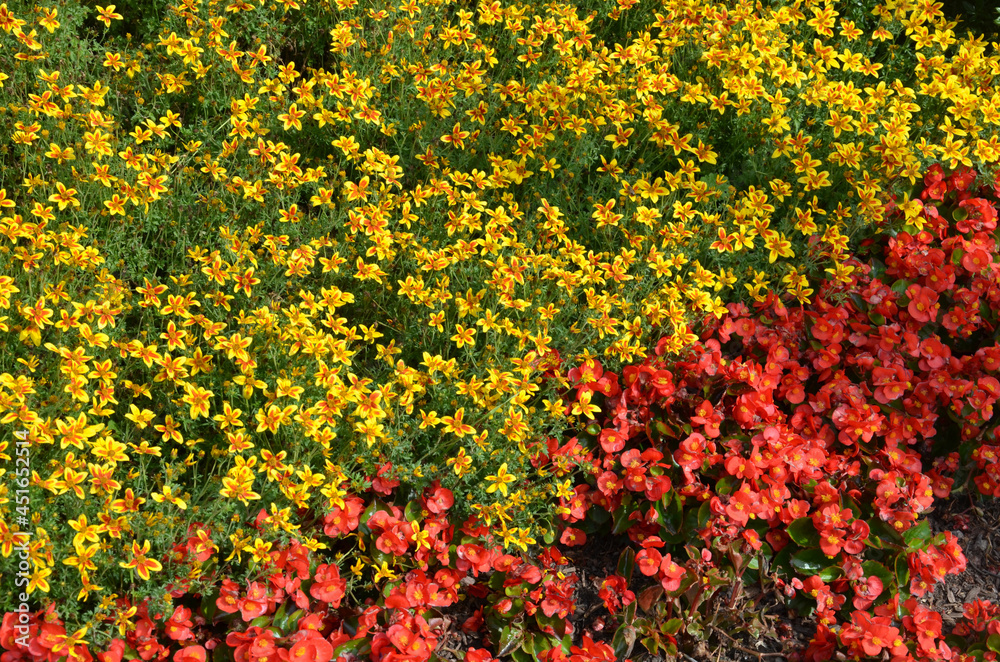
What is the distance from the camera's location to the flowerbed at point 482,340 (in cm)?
294

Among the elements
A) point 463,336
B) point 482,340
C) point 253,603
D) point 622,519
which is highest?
point 463,336

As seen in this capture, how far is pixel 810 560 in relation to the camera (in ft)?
11.0

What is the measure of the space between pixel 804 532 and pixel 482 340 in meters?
1.48

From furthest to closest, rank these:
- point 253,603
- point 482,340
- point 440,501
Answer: point 482,340 < point 440,501 < point 253,603

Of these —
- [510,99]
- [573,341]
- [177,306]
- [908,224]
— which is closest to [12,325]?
[177,306]

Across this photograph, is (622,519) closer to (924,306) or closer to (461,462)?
(461,462)


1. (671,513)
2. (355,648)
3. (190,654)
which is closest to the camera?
(190,654)

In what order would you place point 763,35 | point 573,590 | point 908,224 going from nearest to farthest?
1. point 573,590
2. point 908,224
3. point 763,35

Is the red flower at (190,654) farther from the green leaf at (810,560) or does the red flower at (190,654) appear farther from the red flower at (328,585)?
the green leaf at (810,560)

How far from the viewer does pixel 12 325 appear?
319 cm

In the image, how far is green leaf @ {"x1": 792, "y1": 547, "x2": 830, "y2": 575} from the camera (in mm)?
3326

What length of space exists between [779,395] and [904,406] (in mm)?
559

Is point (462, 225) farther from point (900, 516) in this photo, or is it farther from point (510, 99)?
point (900, 516)

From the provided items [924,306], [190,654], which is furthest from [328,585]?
[924,306]
